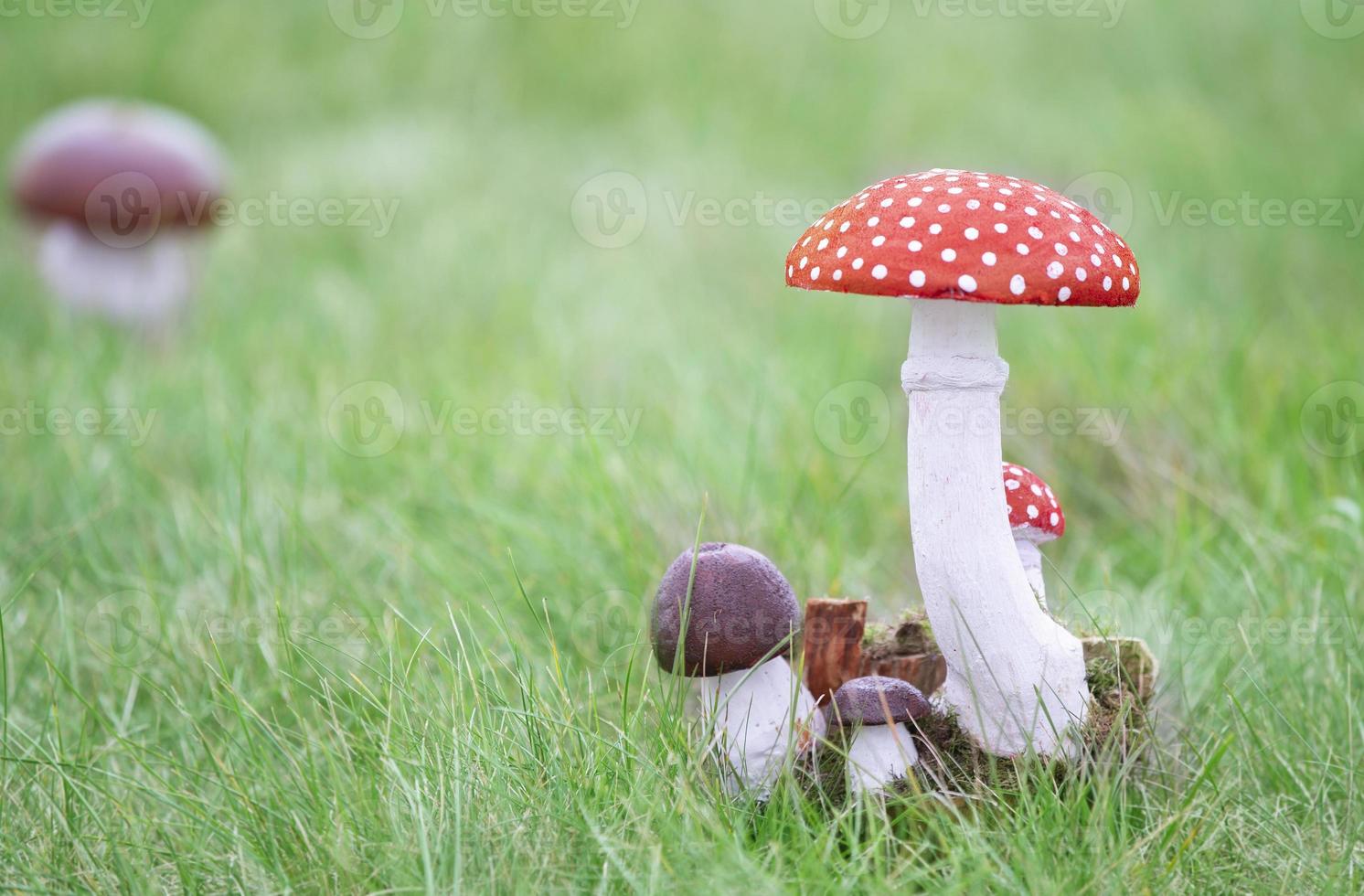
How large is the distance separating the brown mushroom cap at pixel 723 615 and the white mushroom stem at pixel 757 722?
0.19ft

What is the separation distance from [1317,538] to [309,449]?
11.4ft

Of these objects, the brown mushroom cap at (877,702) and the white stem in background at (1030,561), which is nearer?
the brown mushroom cap at (877,702)

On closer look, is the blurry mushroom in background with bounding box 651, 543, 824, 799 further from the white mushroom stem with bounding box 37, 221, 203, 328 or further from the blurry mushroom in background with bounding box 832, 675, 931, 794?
the white mushroom stem with bounding box 37, 221, 203, 328

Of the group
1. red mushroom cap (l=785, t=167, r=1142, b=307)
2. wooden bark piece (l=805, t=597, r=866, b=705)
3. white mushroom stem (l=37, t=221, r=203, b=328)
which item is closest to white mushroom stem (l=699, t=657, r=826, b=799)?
wooden bark piece (l=805, t=597, r=866, b=705)

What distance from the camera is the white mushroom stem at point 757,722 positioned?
2043 millimetres

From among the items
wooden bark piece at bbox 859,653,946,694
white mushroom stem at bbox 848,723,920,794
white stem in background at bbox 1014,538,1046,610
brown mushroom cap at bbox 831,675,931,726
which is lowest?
white mushroom stem at bbox 848,723,920,794

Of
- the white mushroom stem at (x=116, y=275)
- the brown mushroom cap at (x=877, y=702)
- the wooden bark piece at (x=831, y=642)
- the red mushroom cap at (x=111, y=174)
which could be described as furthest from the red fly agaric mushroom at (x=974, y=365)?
the white mushroom stem at (x=116, y=275)

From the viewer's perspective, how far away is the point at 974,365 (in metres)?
1.92

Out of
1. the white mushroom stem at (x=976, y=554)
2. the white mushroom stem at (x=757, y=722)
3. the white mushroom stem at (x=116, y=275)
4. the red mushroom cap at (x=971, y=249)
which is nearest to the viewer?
the red mushroom cap at (x=971, y=249)

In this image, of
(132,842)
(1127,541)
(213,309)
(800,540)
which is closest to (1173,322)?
(1127,541)

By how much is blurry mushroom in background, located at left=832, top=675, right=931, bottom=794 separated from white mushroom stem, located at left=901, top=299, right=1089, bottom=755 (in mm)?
132

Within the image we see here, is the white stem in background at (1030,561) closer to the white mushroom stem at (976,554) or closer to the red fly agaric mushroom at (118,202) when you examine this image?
the white mushroom stem at (976,554)

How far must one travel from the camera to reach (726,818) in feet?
6.37

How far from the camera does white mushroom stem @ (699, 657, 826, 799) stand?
80.4 inches
